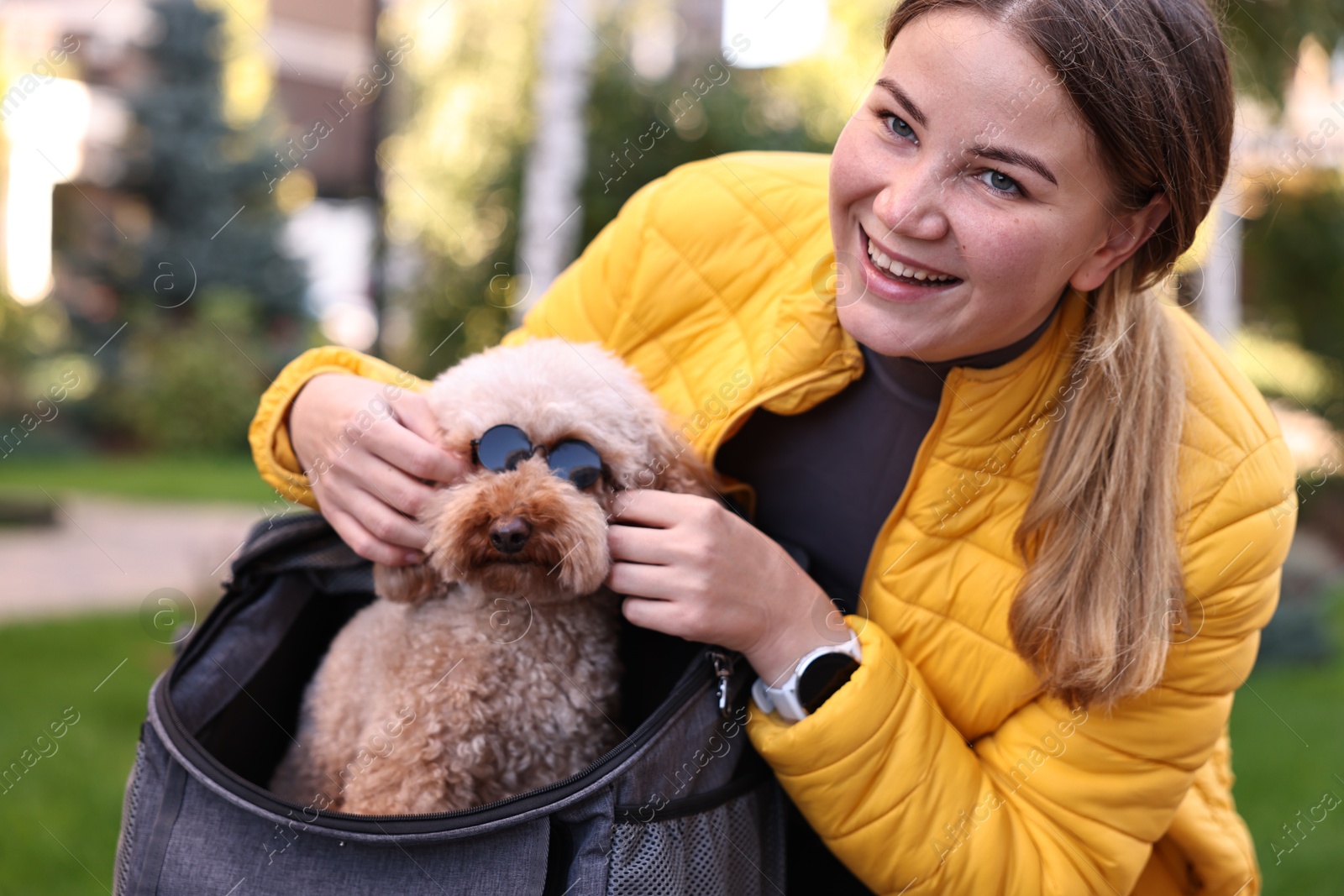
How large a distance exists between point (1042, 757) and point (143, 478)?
8.57m

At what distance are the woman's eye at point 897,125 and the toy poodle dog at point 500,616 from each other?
0.66m

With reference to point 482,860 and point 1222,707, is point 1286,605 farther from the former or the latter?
point 482,860

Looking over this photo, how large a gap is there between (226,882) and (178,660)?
1.39 ft

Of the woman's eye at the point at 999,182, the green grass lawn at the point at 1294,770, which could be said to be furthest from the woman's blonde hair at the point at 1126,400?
the green grass lawn at the point at 1294,770

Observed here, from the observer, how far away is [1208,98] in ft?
5.14

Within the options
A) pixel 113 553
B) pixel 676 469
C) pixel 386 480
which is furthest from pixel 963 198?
pixel 113 553

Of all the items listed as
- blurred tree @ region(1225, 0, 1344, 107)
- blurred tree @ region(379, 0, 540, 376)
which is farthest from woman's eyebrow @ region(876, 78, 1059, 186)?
blurred tree @ region(379, 0, 540, 376)

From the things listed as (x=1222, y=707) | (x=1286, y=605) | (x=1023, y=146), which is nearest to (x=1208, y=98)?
(x=1023, y=146)

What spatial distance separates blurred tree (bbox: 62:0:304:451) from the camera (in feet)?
35.4

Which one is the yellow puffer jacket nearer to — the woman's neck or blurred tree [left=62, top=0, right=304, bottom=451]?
the woman's neck

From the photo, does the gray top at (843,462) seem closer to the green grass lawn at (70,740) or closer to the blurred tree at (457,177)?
the green grass lawn at (70,740)

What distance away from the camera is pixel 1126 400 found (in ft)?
5.57

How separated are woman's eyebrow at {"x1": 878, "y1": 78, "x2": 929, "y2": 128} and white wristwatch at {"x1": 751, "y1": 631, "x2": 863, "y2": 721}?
827 millimetres

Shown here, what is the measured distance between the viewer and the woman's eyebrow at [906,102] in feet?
5.02
